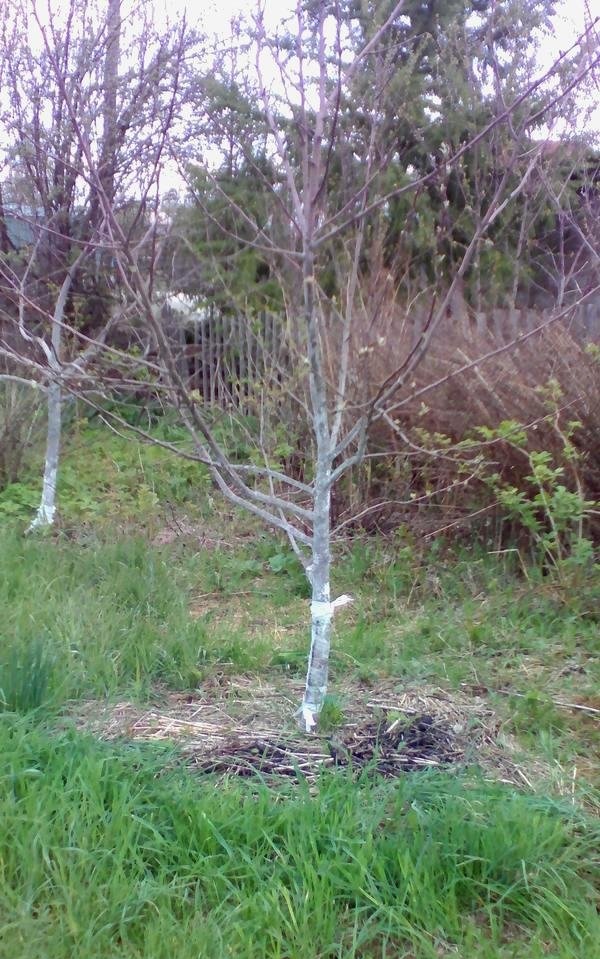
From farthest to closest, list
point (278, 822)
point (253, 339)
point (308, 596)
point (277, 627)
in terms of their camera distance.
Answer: point (253, 339)
point (308, 596)
point (277, 627)
point (278, 822)

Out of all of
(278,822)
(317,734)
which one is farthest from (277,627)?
(278,822)

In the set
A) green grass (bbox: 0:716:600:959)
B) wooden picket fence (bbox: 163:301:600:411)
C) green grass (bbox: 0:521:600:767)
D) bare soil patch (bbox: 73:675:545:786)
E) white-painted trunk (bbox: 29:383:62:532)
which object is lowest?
green grass (bbox: 0:716:600:959)

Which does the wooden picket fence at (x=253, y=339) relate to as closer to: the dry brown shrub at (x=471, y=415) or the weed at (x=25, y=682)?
the dry brown shrub at (x=471, y=415)

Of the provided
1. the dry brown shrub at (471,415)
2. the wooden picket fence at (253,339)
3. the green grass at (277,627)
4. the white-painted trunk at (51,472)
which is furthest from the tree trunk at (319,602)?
the white-painted trunk at (51,472)

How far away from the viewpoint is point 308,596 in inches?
211

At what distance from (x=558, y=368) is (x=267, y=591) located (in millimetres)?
2189

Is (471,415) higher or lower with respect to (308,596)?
higher

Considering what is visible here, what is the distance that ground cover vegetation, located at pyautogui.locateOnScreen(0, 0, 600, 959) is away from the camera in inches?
97.1

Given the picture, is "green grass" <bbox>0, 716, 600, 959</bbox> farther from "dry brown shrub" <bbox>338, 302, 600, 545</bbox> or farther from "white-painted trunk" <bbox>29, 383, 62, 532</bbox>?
"white-painted trunk" <bbox>29, 383, 62, 532</bbox>

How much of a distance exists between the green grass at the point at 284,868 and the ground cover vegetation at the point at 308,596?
1 cm

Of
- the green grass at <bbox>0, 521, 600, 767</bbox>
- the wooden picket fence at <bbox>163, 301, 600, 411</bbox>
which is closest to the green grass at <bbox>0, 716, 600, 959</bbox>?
the green grass at <bbox>0, 521, 600, 767</bbox>

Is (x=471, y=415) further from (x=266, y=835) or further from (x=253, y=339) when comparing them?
(x=253, y=339)

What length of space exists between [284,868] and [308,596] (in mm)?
2869

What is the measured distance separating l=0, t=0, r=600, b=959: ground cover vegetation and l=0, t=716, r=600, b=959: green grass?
0.01 meters
